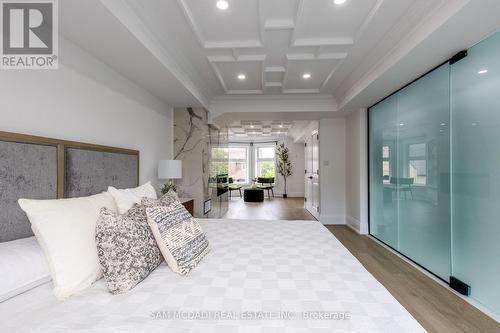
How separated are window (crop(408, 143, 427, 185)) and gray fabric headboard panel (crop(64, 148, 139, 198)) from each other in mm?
3416

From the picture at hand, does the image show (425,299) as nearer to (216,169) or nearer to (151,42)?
(151,42)

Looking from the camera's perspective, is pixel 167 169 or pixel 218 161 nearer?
pixel 167 169

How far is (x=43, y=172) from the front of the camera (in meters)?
1.62

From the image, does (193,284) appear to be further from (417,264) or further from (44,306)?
(417,264)

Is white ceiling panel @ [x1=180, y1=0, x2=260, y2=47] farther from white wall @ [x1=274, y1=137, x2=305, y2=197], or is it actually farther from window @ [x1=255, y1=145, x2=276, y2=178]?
window @ [x1=255, y1=145, x2=276, y2=178]

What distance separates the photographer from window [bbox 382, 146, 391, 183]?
11.5 feet

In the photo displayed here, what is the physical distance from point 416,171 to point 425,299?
1432 millimetres

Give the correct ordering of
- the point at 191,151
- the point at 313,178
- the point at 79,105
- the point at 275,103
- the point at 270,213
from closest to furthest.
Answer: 1. the point at 79,105
2. the point at 191,151
3. the point at 275,103
4. the point at 313,178
5. the point at 270,213

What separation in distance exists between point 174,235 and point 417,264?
117 inches

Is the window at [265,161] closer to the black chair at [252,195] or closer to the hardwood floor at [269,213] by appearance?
the black chair at [252,195]

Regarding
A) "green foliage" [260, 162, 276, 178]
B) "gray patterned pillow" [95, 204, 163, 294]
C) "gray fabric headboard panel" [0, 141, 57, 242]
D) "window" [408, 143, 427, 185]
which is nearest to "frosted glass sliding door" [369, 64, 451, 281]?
"window" [408, 143, 427, 185]

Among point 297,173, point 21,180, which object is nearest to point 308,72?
point 21,180

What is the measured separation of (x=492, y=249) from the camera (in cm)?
187

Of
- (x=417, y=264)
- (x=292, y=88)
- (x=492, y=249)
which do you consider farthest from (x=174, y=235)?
(x=292, y=88)
